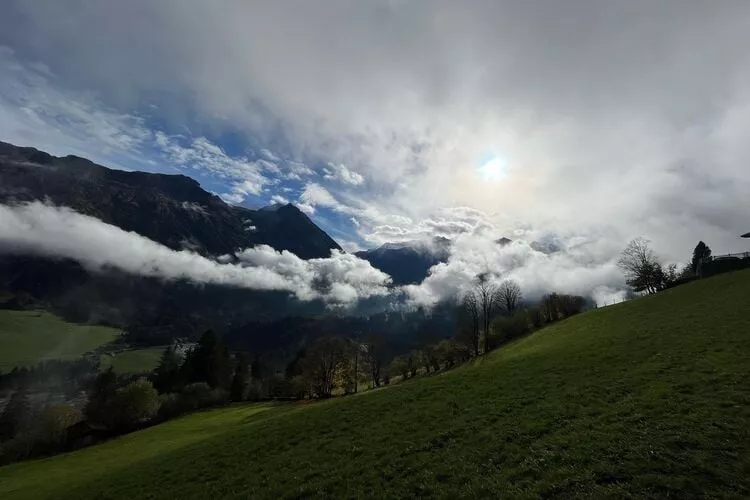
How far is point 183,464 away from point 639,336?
47.3 meters

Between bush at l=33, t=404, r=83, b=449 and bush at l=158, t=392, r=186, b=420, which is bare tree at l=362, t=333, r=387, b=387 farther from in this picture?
bush at l=33, t=404, r=83, b=449

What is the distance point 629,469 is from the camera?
16.3 meters

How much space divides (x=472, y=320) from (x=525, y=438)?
100718 mm

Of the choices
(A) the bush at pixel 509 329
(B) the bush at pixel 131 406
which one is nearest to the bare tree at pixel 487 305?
(A) the bush at pixel 509 329

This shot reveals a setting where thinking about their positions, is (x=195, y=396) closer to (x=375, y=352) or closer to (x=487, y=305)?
(x=375, y=352)

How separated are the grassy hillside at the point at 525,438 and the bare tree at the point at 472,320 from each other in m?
64.4

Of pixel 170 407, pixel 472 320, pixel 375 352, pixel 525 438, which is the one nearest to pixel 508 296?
pixel 472 320

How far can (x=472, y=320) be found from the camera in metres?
119

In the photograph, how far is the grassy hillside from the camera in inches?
656

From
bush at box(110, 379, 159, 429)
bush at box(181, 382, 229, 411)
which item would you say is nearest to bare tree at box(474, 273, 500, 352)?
bush at box(181, 382, 229, 411)

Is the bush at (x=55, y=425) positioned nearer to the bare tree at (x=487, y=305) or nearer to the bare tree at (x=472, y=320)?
the bare tree at (x=472, y=320)

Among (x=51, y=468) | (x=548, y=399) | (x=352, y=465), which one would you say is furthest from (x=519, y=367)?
(x=51, y=468)

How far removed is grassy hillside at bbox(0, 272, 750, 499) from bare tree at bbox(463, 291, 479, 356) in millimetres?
64421

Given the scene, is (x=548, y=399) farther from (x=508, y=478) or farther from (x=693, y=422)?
(x=508, y=478)
